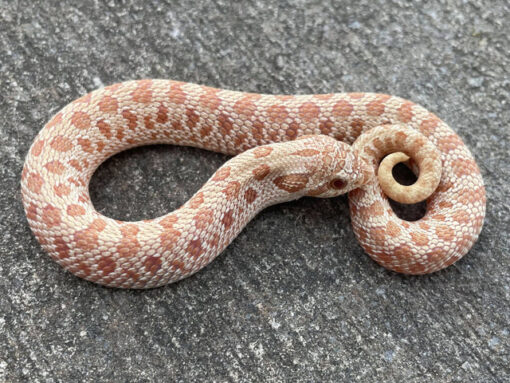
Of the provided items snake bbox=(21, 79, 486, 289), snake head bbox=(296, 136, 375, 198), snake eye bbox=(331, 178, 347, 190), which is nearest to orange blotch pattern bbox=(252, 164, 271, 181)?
snake bbox=(21, 79, 486, 289)

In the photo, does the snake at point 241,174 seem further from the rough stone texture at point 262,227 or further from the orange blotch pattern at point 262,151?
the rough stone texture at point 262,227

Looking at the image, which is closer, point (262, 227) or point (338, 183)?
point (338, 183)

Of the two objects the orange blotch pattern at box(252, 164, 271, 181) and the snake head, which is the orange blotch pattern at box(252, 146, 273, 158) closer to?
the orange blotch pattern at box(252, 164, 271, 181)

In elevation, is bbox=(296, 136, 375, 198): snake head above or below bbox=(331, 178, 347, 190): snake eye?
above

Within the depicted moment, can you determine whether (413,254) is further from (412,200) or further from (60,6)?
(60,6)

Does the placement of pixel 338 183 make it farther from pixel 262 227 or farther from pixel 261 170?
pixel 262 227

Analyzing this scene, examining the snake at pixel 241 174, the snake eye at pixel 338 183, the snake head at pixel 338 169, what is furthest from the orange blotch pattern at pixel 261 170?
the snake eye at pixel 338 183

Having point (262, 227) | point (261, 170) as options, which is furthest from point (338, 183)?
point (262, 227)
